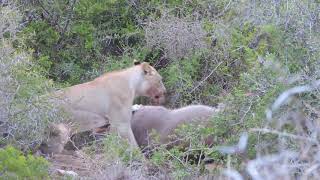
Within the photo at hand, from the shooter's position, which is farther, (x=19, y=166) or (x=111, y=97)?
(x=111, y=97)

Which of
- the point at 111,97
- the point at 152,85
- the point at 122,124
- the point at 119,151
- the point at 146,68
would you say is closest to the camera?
the point at 119,151

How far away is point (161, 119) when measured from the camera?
1166 centimetres

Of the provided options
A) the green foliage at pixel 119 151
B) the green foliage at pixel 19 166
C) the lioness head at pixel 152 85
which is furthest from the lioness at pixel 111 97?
the green foliage at pixel 19 166

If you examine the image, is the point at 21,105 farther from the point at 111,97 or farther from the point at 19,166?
the point at 111,97

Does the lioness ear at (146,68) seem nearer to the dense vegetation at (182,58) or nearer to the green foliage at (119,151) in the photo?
the dense vegetation at (182,58)

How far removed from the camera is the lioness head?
12539 mm

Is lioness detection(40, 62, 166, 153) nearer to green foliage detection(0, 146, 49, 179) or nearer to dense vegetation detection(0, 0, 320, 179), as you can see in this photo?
dense vegetation detection(0, 0, 320, 179)

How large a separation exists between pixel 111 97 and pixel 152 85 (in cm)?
76

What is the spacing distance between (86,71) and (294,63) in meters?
4.37

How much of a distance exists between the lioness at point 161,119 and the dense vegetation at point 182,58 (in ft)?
1.31

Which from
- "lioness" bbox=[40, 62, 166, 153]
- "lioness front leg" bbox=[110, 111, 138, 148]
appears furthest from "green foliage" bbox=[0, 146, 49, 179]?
"lioness front leg" bbox=[110, 111, 138, 148]

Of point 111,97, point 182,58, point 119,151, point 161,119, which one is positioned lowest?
point 161,119

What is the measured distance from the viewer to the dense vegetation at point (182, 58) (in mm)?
9578

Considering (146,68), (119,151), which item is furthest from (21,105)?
(146,68)
